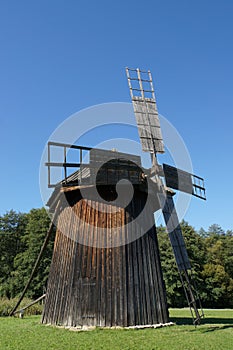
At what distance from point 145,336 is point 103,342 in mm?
1513

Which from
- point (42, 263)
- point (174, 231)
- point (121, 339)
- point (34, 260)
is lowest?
point (121, 339)

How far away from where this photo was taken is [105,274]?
11711 mm

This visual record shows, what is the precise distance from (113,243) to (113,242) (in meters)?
0.04

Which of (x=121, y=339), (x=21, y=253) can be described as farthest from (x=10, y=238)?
(x=121, y=339)

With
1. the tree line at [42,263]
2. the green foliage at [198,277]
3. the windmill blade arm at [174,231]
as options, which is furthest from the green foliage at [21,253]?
the windmill blade arm at [174,231]

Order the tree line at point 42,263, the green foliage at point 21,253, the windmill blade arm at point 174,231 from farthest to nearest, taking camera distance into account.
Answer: the tree line at point 42,263, the green foliage at point 21,253, the windmill blade arm at point 174,231

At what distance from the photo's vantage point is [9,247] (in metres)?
39.2

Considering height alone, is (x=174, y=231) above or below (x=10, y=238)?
below

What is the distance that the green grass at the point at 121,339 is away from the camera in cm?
853

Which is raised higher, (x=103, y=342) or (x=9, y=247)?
(x=9, y=247)

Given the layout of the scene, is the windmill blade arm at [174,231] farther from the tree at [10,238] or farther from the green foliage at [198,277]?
the tree at [10,238]

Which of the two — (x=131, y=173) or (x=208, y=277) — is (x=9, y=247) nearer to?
(x=208, y=277)

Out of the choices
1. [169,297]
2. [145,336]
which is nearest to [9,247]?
[169,297]

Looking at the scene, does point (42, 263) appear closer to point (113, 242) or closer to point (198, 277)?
point (198, 277)
